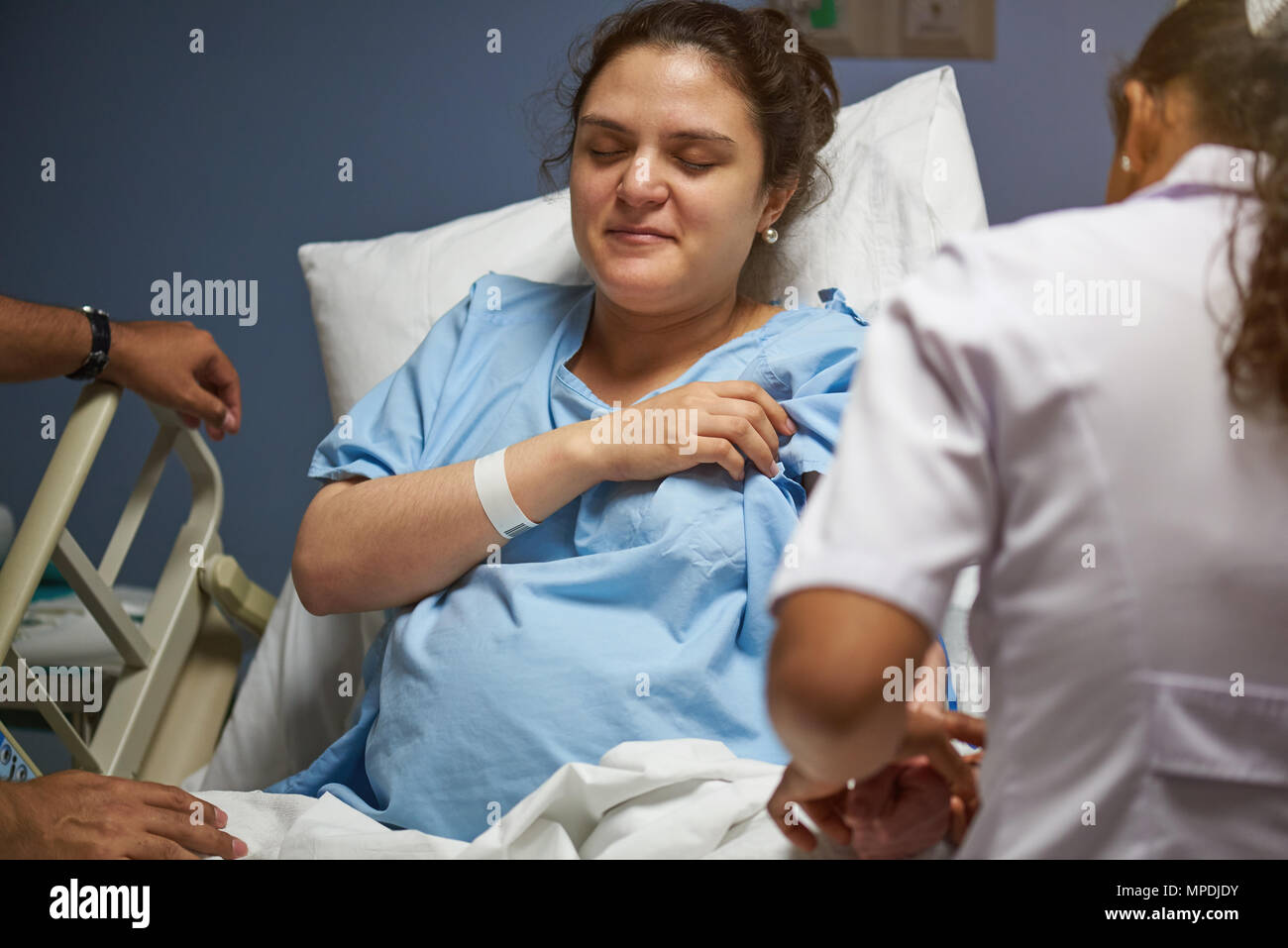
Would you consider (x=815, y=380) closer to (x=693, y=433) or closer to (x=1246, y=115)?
(x=693, y=433)

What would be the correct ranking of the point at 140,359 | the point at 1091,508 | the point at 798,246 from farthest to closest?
the point at 798,246 < the point at 140,359 < the point at 1091,508

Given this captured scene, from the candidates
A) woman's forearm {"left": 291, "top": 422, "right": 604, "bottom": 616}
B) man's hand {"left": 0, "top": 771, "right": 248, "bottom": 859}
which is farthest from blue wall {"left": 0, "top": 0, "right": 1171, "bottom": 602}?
man's hand {"left": 0, "top": 771, "right": 248, "bottom": 859}

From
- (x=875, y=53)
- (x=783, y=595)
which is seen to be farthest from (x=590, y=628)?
(x=875, y=53)

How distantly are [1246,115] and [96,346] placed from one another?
125cm

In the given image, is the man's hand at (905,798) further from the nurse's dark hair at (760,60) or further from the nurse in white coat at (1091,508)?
the nurse's dark hair at (760,60)

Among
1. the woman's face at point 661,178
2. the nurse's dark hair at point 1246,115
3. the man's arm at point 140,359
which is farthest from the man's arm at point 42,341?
the nurse's dark hair at point 1246,115

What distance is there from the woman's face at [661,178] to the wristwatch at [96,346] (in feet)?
2.00

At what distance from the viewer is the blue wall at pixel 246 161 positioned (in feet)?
6.07

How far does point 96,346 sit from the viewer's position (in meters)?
1.33

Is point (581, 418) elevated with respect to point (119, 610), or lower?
elevated

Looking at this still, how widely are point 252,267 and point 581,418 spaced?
101 centimetres

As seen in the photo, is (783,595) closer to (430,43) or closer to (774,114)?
(774,114)

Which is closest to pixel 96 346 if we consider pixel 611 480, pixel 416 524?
pixel 416 524
